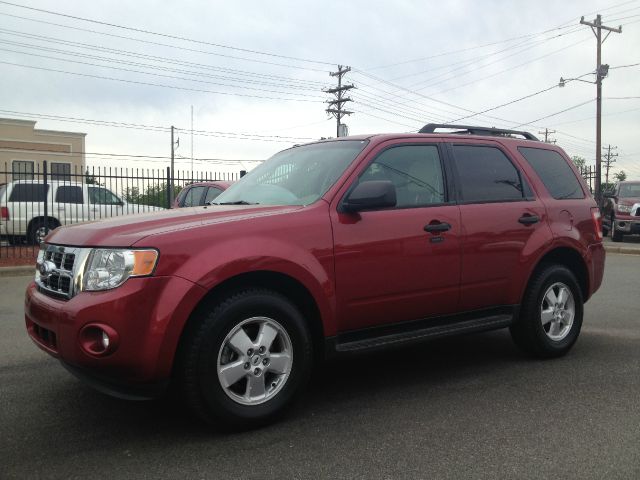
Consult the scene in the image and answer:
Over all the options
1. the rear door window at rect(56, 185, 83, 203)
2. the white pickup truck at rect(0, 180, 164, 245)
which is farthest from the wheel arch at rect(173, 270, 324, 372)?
the rear door window at rect(56, 185, 83, 203)

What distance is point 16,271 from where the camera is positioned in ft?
35.1

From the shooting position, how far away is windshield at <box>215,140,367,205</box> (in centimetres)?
402

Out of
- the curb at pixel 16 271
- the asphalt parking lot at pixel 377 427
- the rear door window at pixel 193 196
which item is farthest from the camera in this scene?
the rear door window at pixel 193 196

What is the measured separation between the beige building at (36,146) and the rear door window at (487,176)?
1435 inches

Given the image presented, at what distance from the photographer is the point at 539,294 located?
475cm

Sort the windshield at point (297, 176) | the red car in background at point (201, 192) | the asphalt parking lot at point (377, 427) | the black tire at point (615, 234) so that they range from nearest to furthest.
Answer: the asphalt parking lot at point (377, 427) → the windshield at point (297, 176) → the red car in background at point (201, 192) → the black tire at point (615, 234)

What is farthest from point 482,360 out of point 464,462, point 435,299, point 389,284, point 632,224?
point 632,224

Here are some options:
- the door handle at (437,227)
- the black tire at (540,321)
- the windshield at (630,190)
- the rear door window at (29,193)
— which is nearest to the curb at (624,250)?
the windshield at (630,190)

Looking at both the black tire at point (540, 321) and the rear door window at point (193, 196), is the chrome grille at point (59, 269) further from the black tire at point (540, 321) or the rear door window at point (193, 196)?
the rear door window at point (193, 196)

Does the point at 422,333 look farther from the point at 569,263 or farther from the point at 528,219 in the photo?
the point at 569,263

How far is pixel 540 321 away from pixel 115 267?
3340 millimetres

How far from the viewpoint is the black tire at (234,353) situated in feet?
10.4

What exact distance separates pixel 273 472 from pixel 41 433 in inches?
56.7

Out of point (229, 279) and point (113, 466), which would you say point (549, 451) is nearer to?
point (229, 279)
